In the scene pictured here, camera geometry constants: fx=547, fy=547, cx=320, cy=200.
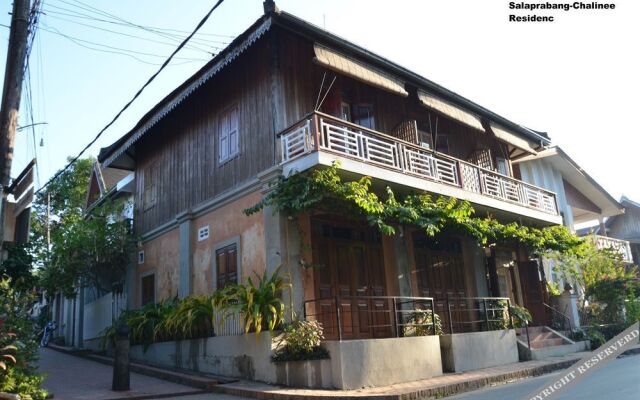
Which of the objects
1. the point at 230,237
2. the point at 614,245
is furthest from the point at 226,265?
the point at 614,245

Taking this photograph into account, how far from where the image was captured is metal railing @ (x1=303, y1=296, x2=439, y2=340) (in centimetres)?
1163

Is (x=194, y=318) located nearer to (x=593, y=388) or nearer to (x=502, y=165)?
(x=593, y=388)

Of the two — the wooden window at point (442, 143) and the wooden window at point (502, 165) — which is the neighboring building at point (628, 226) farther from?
the wooden window at point (442, 143)

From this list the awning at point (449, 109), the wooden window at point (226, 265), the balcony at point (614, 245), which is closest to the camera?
the wooden window at point (226, 265)

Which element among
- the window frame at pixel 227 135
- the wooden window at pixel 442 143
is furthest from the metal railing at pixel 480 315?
the window frame at pixel 227 135

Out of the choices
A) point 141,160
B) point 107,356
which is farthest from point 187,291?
point 141,160

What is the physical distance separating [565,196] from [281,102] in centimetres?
1746

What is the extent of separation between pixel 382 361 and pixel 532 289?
32.4ft

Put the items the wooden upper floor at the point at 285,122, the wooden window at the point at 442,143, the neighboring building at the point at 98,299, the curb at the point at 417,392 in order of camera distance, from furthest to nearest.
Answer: the neighboring building at the point at 98,299
the wooden window at the point at 442,143
the wooden upper floor at the point at 285,122
the curb at the point at 417,392

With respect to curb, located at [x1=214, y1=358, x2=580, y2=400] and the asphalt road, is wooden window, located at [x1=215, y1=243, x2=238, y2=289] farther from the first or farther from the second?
the asphalt road

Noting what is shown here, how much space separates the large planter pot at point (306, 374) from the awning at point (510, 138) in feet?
33.4

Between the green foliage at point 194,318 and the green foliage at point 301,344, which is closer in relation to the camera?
the green foliage at point 301,344

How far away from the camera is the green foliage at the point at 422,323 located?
11.9 meters

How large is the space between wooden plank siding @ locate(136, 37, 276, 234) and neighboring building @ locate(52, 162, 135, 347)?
4.94 feet
